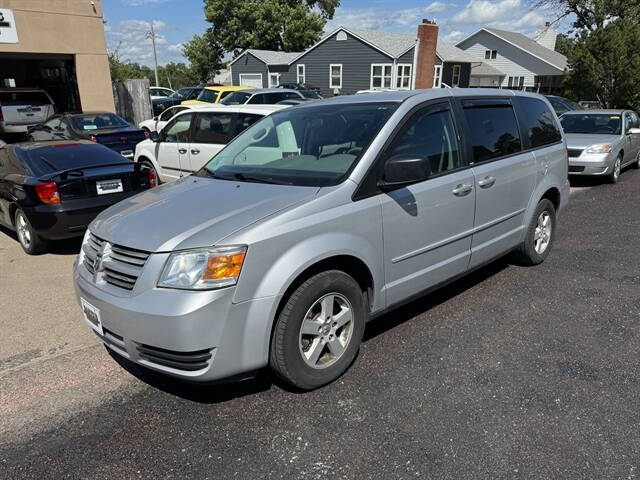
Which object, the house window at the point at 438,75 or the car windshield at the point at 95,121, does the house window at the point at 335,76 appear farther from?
the car windshield at the point at 95,121

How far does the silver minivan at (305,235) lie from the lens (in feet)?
8.55

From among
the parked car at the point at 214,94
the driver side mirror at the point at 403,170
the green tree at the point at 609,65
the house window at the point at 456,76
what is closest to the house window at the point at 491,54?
the house window at the point at 456,76

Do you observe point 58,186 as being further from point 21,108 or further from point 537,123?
point 21,108

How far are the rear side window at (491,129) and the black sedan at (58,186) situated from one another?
4.17 m

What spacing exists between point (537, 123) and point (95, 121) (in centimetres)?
999

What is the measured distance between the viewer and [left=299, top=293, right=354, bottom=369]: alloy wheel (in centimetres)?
298

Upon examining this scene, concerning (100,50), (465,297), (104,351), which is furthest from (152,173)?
(100,50)

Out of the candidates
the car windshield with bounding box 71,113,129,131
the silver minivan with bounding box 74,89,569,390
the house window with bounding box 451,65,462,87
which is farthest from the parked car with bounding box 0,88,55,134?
the house window with bounding box 451,65,462,87

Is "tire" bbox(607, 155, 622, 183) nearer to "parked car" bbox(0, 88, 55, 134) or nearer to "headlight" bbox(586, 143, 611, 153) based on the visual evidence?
"headlight" bbox(586, 143, 611, 153)

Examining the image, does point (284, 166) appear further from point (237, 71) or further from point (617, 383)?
point (237, 71)

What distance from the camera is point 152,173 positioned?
6.47 m

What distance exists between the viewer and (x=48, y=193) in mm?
5535

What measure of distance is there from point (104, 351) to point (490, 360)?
2.81m

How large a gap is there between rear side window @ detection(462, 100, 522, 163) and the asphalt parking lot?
1315 mm
